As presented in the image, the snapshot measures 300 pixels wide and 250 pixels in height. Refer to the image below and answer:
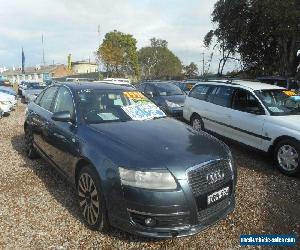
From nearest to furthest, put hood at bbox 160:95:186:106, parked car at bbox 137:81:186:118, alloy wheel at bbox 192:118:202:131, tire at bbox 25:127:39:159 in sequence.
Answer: tire at bbox 25:127:39:159 → alloy wheel at bbox 192:118:202:131 → parked car at bbox 137:81:186:118 → hood at bbox 160:95:186:106

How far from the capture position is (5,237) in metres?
3.92

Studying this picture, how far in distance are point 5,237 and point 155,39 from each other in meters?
78.1

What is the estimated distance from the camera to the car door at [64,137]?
447 cm

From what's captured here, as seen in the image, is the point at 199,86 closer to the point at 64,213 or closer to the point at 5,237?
the point at 64,213

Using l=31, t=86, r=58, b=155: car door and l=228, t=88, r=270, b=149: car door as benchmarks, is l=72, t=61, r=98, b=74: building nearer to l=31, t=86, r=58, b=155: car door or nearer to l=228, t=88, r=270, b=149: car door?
l=228, t=88, r=270, b=149: car door

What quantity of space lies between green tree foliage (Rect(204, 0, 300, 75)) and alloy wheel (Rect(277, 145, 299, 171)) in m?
12.6

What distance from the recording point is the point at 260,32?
21.2m

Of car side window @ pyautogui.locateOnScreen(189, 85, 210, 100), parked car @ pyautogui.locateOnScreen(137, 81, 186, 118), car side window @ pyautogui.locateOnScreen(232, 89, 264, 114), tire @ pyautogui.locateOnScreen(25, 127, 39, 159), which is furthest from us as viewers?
parked car @ pyautogui.locateOnScreen(137, 81, 186, 118)

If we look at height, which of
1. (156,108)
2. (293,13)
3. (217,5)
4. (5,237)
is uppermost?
(217,5)

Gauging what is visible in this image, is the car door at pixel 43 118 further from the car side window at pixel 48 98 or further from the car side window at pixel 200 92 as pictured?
the car side window at pixel 200 92

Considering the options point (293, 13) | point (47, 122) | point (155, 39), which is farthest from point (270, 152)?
point (155, 39)

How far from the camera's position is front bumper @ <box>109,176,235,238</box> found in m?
3.37

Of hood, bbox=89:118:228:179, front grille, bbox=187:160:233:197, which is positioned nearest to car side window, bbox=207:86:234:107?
hood, bbox=89:118:228:179

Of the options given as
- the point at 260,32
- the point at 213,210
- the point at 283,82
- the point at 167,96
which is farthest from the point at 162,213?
the point at 260,32
